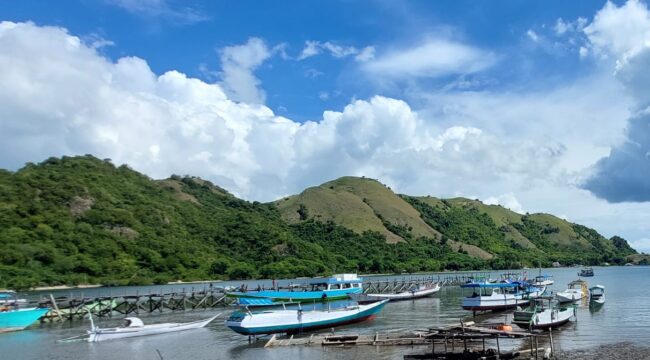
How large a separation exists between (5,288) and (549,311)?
10157cm

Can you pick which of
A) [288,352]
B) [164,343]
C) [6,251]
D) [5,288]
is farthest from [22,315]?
[6,251]

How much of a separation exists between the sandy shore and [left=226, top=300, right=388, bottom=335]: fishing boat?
19.7 meters

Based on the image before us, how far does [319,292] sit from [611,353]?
49.1 meters

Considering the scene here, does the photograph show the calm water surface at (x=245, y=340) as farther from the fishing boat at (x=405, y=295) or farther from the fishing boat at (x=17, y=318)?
the fishing boat at (x=405, y=295)

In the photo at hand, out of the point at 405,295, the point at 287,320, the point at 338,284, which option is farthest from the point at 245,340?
the point at 405,295

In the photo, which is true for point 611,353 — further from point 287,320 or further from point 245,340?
point 245,340

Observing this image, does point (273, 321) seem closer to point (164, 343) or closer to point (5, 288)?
point (164, 343)

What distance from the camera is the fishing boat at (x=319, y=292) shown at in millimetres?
74375

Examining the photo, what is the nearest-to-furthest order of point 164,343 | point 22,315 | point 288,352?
point 288,352 < point 164,343 < point 22,315

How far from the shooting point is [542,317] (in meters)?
42.3

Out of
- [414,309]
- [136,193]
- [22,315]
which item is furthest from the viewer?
[136,193]

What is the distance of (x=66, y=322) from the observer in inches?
2386

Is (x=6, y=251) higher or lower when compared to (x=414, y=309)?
higher

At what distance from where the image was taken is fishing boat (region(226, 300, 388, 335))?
42.2 meters
